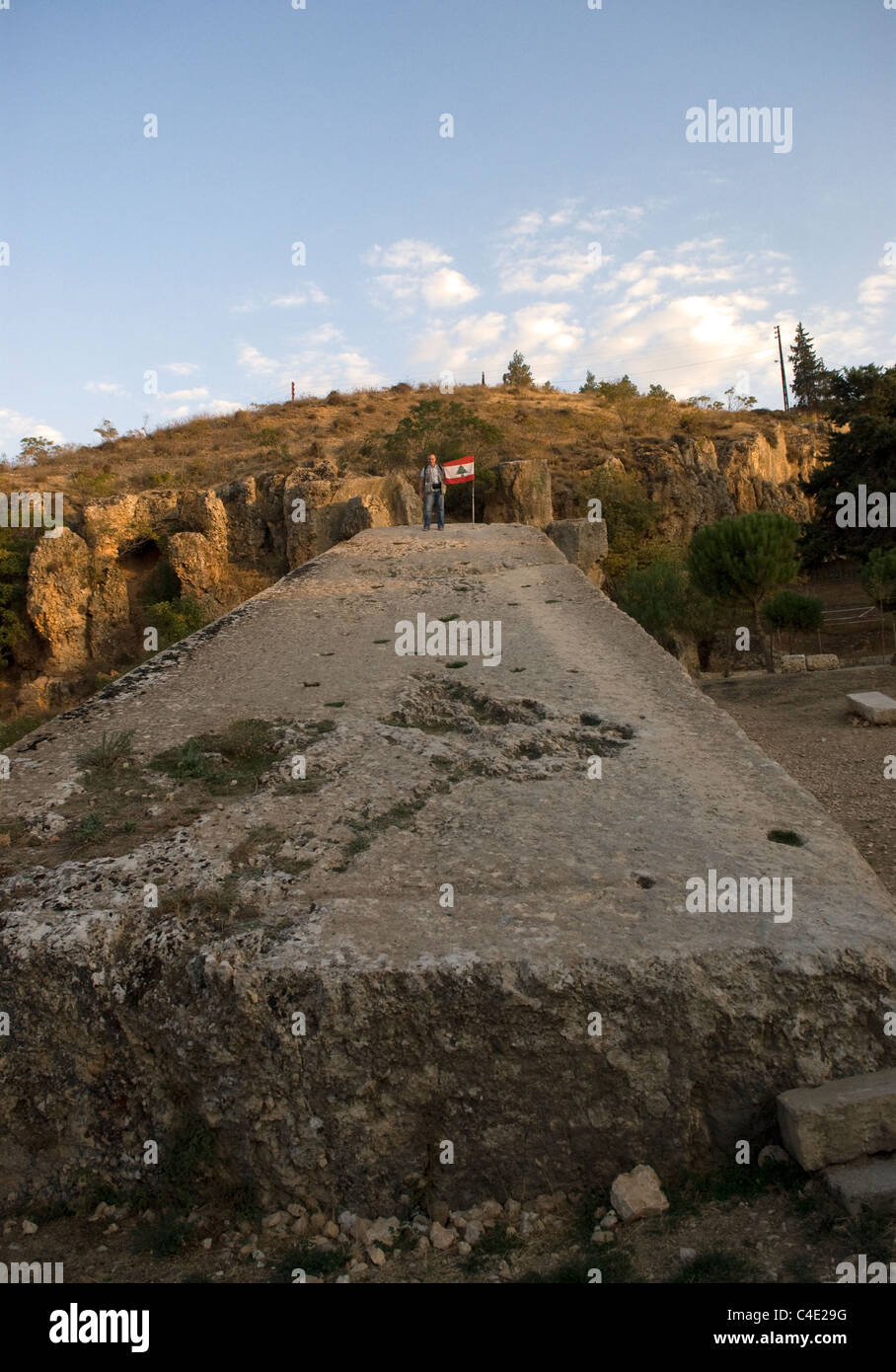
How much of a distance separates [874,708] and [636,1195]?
795cm

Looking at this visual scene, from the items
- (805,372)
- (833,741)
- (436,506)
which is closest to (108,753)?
(833,741)

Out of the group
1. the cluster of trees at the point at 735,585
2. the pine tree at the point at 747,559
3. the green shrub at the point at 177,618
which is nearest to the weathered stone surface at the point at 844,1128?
the pine tree at the point at 747,559

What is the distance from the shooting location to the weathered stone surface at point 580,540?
15656mm

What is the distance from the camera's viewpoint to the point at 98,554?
83.3ft

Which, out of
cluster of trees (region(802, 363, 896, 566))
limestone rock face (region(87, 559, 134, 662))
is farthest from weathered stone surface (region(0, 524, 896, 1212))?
cluster of trees (region(802, 363, 896, 566))

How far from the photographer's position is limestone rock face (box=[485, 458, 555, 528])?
22609mm

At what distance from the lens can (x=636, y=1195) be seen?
8.86 feet

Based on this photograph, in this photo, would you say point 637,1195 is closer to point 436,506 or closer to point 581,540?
point 436,506

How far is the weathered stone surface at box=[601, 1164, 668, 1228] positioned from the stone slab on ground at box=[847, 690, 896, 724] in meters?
7.75

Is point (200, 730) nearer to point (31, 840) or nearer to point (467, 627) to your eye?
point (31, 840)

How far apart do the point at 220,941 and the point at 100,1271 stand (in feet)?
3.44

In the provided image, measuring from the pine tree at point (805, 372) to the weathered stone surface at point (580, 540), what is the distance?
1894 inches

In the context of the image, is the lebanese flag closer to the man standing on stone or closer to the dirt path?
the man standing on stone

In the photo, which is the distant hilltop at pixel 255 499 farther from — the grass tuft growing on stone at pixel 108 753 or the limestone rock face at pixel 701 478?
the grass tuft growing on stone at pixel 108 753
